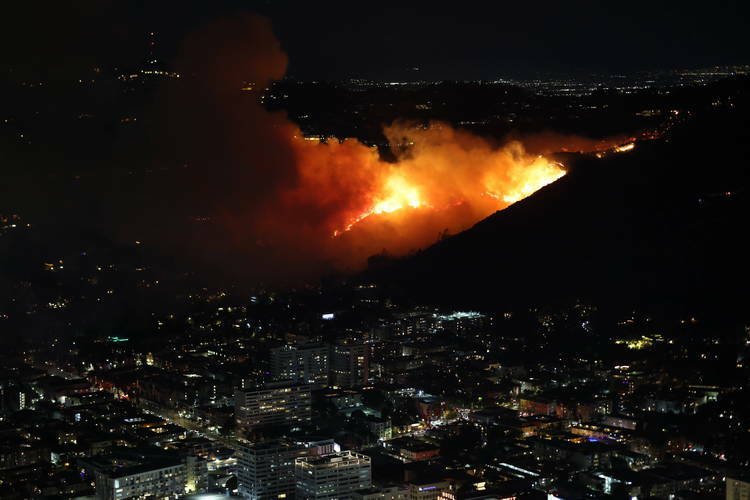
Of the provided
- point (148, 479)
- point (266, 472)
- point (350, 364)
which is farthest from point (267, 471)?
point (350, 364)

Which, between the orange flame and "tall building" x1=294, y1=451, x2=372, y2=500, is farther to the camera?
the orange flame

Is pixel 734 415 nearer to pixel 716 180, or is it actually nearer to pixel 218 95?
pixel 716 180

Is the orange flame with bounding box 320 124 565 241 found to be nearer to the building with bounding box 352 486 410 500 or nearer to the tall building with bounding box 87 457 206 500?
the tall building with bounding box 87 457 206 500

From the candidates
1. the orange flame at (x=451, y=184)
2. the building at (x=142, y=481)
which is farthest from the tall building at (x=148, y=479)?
the orange flame at (x=451, y=184)

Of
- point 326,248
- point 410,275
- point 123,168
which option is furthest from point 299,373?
point 123,168

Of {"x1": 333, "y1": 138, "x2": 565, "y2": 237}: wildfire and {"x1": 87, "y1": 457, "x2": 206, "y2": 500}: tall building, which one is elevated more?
{"x1": 333, "y1": 138, "x2": 565, "y2": 237}: wildfire

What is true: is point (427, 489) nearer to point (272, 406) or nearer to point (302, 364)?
point (272, 406)

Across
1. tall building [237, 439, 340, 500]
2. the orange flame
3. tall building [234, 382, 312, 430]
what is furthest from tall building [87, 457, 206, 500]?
the orange flame

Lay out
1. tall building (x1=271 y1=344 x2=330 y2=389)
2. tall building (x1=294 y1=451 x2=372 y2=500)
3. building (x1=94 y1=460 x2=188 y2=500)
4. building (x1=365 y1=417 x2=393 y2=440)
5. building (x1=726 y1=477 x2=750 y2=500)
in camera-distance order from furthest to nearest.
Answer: tall building (x1=271 y1=344 x2=330 y2=389)
building (x1=365 y1=417 x2=393 y2=440)
building (x1=94 y1=460 x2=188 y2=500)
tall building (x1=294 y1=451 x2=372 y2=500)
building (x1=726 y1=477 x2=750 y2=500)

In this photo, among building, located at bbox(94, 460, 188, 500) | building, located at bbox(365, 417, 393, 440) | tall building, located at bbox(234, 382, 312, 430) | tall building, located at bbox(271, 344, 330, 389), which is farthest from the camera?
tall building, located at bbox(271, 344, 330, 389)
